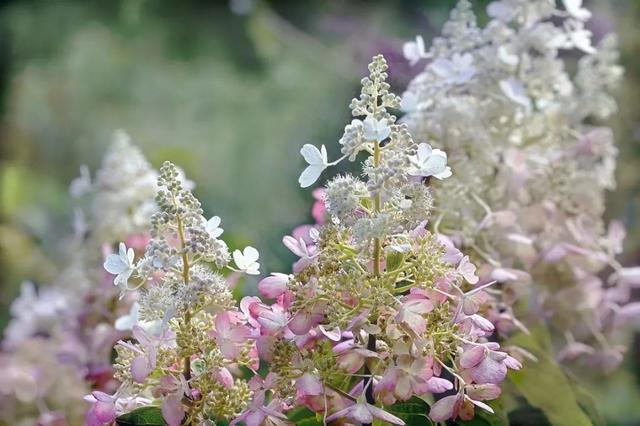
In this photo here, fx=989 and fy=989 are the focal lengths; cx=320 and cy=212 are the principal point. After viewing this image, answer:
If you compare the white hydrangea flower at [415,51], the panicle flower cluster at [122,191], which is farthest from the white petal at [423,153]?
the panicle flower cluster at [122,191]

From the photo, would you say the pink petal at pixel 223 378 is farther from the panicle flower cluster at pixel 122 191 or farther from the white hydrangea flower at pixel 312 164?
the panicle flower cluster at pixel 122 191

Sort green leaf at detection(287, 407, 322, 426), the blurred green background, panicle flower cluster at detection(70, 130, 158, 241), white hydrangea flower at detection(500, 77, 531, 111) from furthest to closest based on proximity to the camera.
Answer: the blurred green background < panicle flower cluster at detection(70, 130, 158, 241) < white hydrangea flower at detection(500, 77, 531, 111) < green leaf at detection(287, 407, 322, 426)

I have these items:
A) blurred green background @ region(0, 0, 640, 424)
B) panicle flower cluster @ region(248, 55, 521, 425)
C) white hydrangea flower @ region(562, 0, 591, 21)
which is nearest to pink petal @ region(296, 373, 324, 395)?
panicle flower cluster @ region(248, 55, 521, 425)

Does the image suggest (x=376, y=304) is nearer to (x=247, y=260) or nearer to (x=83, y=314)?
(x=247, y=260)

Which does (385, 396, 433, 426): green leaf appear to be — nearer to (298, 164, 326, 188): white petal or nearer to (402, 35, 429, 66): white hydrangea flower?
(298, 164, 326, 188): white petal

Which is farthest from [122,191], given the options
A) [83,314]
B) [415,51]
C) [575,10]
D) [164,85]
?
[164,85]

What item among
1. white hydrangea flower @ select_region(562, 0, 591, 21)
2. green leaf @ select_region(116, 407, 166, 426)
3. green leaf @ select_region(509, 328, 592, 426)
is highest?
white hydrangea flower @ select_region(562, 0, 591, 21)

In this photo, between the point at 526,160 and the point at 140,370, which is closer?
the point at 140,370
